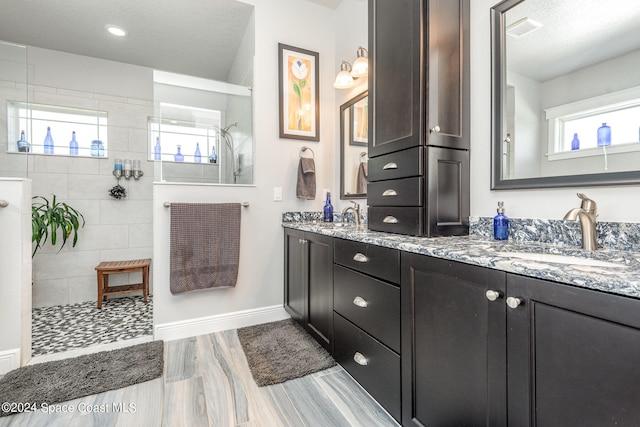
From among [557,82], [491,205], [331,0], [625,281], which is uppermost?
[331,0]

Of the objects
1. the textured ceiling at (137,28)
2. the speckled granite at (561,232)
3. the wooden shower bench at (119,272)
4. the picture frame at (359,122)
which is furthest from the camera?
the wooden shower bench at (119,272)

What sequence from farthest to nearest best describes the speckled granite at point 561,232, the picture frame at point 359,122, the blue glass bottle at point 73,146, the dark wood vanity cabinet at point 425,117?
the blue glass bottle at point 73,146 → the picture frame at point 359,122 → the dark wood vanity cabinet at point 425,117 → the speckled granite at point 561,232

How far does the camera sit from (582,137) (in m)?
1.14

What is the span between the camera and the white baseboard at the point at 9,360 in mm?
1721

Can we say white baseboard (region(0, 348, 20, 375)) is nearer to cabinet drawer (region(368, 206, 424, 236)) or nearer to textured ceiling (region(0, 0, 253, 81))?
cabinet drawer (region(368, 206, 424, 236))

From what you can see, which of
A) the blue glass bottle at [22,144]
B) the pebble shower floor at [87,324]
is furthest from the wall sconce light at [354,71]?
the pebble shower floor at [87,324]

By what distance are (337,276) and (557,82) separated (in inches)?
53.9

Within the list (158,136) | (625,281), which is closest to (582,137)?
(625,281)

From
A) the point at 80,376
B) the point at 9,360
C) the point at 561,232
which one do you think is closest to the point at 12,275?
the point at 9,360

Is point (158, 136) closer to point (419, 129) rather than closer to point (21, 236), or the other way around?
point (21, 236)

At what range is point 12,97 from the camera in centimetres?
206

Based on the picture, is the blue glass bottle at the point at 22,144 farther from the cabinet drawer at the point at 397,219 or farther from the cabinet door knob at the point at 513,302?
the cabinet door knob at the point at 513,302

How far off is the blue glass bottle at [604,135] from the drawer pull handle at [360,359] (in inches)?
52.7

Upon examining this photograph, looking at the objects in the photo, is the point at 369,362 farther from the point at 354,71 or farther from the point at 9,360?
the point at 9,360
